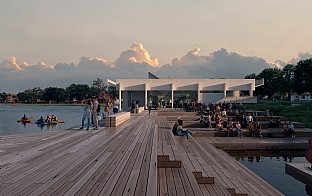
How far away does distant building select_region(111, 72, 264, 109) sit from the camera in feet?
155

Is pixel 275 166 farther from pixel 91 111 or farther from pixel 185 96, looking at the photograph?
pixel 185 96

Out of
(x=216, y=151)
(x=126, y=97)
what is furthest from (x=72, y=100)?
(x=216, y=151)

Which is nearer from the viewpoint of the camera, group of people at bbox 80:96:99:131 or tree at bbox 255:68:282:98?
group of people at bbox 80:96:99:131

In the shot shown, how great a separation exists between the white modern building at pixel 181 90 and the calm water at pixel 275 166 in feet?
100

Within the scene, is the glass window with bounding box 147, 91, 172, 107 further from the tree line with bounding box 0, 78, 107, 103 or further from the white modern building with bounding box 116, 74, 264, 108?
the tree line with bounding box 0, 78, 107, 103

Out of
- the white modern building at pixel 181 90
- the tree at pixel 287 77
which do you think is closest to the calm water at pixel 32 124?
the white modern building at pixel 181 90

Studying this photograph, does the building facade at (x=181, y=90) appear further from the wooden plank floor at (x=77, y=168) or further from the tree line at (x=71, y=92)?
the tree line at (x=71, y=92)

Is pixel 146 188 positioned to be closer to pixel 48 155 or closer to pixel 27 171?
pixel 27 171

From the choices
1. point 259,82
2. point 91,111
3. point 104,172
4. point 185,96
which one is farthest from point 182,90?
point 104,172

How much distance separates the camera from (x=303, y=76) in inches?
2436

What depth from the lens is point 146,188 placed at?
486 cm

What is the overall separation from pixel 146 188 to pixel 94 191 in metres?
0.78

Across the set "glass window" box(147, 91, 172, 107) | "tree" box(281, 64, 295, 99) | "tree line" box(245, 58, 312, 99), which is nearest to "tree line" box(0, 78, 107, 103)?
"tree line" box(245, 58, 312, 99)

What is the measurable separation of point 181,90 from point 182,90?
0.55ft
